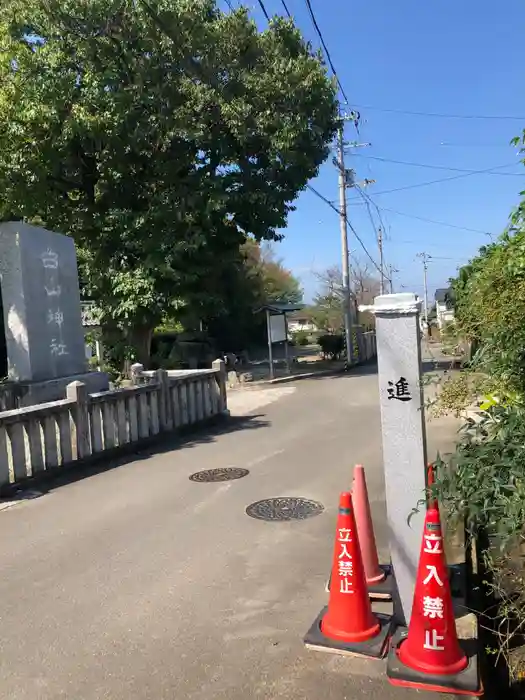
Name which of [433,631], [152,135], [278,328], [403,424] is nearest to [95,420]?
[403,424]

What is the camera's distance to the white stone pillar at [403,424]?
11.1 feet

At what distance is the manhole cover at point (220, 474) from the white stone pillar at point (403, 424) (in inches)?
151

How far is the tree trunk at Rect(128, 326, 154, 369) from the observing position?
20109 mm

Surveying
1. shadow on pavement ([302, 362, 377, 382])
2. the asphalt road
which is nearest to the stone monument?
the asphalt road

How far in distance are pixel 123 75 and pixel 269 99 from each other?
→ 14.4 feet

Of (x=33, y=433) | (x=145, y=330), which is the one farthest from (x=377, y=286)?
(x=33, y=433)

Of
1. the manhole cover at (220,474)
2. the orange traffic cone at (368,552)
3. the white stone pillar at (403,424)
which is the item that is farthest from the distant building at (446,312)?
the manhole cover at (220,474)

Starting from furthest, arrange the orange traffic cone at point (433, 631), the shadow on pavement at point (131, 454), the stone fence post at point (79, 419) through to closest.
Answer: the stone fence post at point (79, 419)
the shadow on pavement at point (131, 454)
the orange traffic cone at point (433, 631)

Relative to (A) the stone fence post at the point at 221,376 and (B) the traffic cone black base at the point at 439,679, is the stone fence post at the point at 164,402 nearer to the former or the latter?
(A) the stone fence post at the point at 221,376

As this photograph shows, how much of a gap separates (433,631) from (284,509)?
2.94m

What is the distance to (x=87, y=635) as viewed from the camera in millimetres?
3641

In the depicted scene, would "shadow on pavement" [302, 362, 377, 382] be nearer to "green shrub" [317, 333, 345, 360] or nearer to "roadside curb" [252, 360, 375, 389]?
"roadside curb" [252, 360, 375, 389]

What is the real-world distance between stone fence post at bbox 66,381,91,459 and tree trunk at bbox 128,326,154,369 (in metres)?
12.5

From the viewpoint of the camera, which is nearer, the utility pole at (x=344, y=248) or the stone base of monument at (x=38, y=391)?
the stone base of monument at (x=38, y=391)
